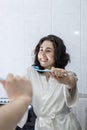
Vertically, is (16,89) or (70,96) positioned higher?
(16,89)

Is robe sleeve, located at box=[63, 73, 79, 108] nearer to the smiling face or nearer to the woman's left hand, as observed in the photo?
the woman's left hand

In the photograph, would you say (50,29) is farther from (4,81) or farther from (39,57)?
(4,81)

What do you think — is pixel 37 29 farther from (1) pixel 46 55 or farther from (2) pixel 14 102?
(2) pixel 14 102

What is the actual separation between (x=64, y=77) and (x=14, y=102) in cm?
81

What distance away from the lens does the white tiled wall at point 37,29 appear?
186 centimetres

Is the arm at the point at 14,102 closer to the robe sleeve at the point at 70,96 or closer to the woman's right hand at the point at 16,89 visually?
the woman's right hand at the point at 16,89

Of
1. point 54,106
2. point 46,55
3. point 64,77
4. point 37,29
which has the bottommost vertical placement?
point 54,106

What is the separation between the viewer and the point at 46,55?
4.97 feet

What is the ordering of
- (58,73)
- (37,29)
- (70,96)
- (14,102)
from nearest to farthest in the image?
(14,102)
(58,73)
(70,96)
(37,29)

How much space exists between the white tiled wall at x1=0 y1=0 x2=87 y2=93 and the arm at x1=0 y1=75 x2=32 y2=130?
1389mm

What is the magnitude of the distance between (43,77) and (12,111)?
1.04 metres

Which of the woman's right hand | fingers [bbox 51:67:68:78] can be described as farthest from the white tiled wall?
the woman's right hand

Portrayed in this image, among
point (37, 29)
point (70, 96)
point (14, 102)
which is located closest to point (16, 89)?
point (14, 102)

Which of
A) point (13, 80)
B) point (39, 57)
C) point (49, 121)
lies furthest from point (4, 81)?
point (39, 57)
